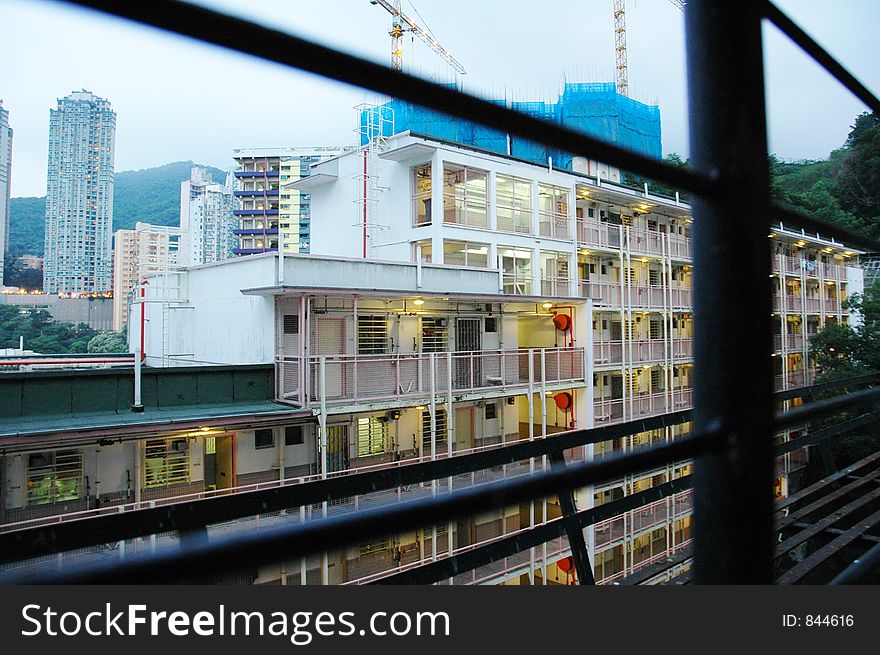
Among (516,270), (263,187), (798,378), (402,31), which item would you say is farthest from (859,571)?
(263,187)

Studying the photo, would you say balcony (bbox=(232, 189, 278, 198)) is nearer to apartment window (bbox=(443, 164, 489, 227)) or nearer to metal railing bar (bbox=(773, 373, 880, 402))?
apartment window (bbox=(443, 164, 489, 227))

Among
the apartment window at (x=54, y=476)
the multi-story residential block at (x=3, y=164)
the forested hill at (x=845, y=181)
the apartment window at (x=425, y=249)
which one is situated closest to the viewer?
the forested hill at (x=845, y=181)

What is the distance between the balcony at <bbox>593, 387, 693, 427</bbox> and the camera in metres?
17.0

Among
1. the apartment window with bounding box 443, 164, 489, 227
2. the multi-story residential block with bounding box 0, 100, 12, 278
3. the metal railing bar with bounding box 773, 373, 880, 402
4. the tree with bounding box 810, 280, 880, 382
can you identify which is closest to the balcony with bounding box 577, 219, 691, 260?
the apartment window with bounding box 443, 164, 489, 227

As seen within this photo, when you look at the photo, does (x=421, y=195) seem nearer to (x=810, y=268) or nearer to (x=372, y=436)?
(x=372, y=436)

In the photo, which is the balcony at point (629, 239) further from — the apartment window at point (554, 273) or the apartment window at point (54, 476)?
the apartment window at point (54, 476)

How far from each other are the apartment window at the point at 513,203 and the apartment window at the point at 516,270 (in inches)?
24.5

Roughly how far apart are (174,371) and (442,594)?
11.2 metres

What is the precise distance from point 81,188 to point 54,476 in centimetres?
4516

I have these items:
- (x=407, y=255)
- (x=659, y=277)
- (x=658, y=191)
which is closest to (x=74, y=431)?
(x=407, y=255)

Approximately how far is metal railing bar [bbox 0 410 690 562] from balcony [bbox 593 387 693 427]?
15523 mm

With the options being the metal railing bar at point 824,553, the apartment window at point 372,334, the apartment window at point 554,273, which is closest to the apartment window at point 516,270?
the apartment window at point 554,273

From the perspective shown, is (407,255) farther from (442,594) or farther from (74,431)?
(442,594)

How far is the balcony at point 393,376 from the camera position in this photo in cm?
1110
